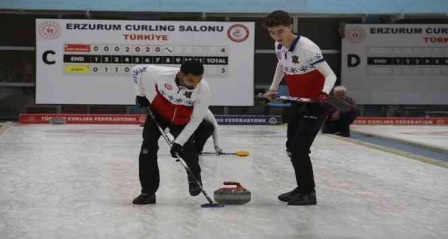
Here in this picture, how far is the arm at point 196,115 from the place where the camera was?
17.7 feet

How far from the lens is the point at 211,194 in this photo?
6.15 metres

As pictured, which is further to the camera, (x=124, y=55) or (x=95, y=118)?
(x=124, y=55)

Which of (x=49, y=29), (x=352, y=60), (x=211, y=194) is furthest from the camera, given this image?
(x=352, y=60)

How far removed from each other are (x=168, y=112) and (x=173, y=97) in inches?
7.5

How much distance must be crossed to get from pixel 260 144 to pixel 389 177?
4190mm

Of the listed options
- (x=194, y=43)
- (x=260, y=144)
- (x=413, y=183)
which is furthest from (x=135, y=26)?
(x=413, y=183)

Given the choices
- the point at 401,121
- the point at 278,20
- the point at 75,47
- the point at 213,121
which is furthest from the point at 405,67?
the point at 278,20

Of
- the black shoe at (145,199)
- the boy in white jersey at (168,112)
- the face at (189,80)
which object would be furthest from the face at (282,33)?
the black shoe at (145,199)

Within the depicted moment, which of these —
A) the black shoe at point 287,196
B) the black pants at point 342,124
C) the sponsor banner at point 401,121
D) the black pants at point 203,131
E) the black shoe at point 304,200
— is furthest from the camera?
the sponsor banner at point 401,121

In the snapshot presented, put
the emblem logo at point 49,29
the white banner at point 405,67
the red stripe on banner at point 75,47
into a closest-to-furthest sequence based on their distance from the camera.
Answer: the emblem logo at point 49,29 < the red stripe on banner at point 75,47 < the white banner at point 405,67

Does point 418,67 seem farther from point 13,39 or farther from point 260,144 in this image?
point 13,39

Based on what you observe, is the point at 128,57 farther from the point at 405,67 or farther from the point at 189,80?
the point at 189,80

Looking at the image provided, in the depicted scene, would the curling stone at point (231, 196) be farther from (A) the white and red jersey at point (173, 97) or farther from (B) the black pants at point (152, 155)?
(A) the white and red jersey at point (173, 97)

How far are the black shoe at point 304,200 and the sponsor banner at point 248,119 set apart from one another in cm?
1178
